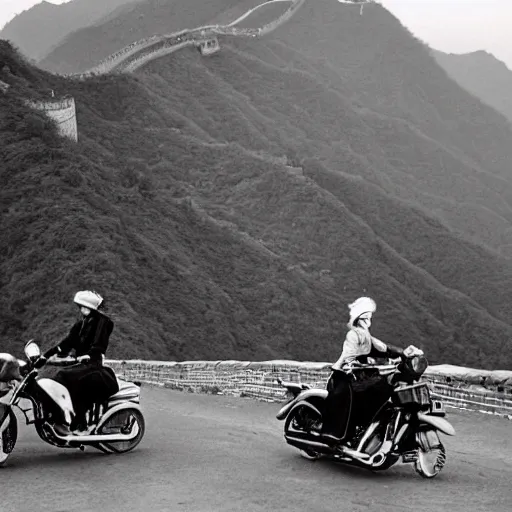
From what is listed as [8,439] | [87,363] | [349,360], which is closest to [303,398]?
[349,360]

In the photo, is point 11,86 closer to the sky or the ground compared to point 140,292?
closer to the sky

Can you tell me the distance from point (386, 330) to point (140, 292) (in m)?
16.8

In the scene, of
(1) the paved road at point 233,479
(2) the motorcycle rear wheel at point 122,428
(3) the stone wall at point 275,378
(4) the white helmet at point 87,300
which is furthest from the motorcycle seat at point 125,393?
(3) the stone wall at point 275,378

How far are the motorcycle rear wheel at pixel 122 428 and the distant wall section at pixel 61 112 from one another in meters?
33.8

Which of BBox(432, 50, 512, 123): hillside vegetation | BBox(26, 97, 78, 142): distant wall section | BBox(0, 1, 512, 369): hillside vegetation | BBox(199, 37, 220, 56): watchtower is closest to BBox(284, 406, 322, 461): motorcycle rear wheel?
BBox(0, 1, 512, 369): hillside vegetation

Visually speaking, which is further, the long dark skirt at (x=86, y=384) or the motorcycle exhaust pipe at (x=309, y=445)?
the long dark skirt at (x=86, y=384)

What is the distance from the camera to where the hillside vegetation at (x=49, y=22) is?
15962 cm

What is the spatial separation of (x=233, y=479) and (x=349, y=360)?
149 cm

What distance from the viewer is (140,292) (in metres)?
30.7

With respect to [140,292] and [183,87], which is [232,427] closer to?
A: [140,292]

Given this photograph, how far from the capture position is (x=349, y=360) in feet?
26.9

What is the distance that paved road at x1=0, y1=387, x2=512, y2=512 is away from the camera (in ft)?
22.5

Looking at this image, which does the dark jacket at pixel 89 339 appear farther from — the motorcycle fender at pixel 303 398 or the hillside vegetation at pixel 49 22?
the hillside vegetation at pixel 49 22

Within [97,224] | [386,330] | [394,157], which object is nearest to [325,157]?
[394,157]
